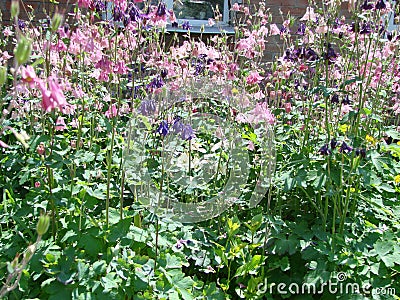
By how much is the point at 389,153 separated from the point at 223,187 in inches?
41.1

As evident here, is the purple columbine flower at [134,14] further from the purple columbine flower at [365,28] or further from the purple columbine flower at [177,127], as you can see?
the purple columbine flower at [365,28]

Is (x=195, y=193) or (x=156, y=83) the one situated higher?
(x=156, y=83)

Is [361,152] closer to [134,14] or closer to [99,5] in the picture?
[134,14]

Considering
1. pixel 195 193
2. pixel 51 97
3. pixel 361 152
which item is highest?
pixel 51 97

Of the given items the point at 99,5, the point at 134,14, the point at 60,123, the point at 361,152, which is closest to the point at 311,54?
the point at 361,152

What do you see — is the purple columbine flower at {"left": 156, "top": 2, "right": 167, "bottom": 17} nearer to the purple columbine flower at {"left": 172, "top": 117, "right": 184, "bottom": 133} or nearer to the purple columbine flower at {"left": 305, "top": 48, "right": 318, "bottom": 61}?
the purple columbine flower at {"left": 172, "top": 117, "right": 184, "bottom": 133}

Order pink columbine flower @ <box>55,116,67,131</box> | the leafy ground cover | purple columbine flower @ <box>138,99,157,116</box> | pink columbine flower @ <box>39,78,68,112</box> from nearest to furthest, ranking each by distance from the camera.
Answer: pink columbine flower @ <box>39,78,68,112</box>
the leafy ground cover
pink columbine flower @ <box>55,116,67,131</box>
purple columbine flower @ <box>138,99,157,116</box>
